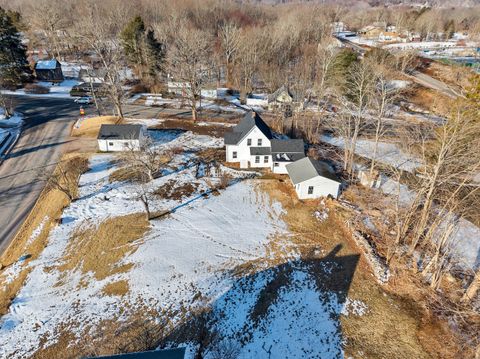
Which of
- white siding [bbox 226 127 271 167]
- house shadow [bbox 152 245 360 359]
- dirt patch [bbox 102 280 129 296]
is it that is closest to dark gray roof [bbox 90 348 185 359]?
house shadow [bbox 152 245 360 359]

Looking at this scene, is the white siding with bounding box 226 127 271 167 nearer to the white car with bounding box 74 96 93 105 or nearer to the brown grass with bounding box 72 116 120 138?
the brown grass with bounding box 72 116 120 138

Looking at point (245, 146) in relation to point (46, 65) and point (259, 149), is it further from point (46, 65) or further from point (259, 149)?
point (46, 65)

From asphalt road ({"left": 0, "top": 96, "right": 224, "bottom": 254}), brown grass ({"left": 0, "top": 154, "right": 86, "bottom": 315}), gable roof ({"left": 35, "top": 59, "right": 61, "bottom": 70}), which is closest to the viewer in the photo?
brown grass ({"left": 0, "top": 154, "right": 86, "bottom": 315})

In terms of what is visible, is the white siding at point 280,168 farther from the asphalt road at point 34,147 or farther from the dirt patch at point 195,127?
the asphalt road at point 34,147

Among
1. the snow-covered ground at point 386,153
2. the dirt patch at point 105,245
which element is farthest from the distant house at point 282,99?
the dirt patch at point 105,245

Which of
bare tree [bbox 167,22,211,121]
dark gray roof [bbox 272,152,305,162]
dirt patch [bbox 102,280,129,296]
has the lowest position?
dirt patch [bbox 102,280,129,296]

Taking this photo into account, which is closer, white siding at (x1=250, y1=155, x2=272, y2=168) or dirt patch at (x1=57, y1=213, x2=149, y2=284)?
dirt patch at (x1=57, y1=213, x2=149, y2=284)

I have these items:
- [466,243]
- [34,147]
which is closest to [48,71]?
[34,147]
